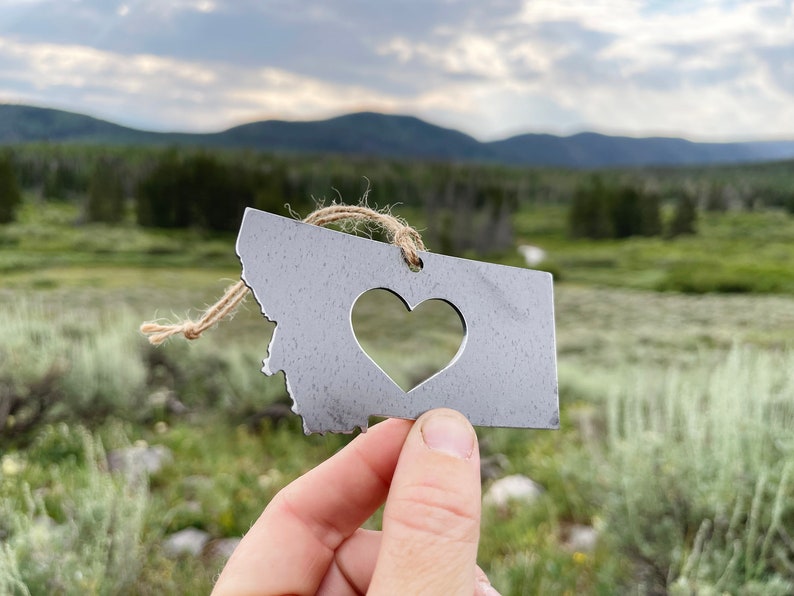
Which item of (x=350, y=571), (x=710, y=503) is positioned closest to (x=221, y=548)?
(x=350, y=571)

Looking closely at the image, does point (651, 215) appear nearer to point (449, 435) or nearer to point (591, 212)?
point (591, 212)

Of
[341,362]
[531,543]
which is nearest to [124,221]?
[531,543]

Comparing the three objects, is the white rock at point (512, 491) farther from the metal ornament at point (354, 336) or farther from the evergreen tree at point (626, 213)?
the evergreen tree at point (626, 213)

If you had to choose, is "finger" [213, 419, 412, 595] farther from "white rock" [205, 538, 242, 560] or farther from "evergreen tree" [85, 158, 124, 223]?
"evergreen tree" [85, 158, 124, 223]

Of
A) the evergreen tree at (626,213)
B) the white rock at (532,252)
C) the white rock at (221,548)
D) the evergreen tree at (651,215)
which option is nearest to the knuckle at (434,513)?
the white rock at (221,548)

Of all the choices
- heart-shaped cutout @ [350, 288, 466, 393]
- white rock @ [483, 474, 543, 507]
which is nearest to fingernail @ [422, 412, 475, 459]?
white rock @ [483, 474, 543, 507]

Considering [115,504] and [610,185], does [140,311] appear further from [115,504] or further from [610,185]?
[610,185]
